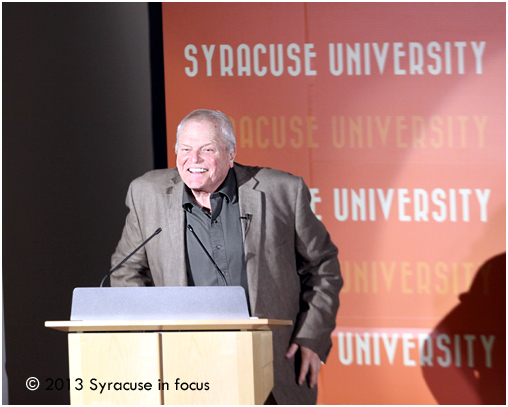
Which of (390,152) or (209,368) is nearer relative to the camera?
(209,368)

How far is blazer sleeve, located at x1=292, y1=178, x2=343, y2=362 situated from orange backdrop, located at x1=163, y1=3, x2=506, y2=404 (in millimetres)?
586

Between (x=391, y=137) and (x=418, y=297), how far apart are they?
0.86 meters

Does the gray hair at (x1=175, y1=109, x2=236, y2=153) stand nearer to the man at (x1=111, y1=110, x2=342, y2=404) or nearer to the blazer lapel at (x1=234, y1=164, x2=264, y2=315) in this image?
the man at (x1=111, y1=110, x2=342, y2=404)

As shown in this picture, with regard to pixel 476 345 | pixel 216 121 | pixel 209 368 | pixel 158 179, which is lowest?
pixel 476 345

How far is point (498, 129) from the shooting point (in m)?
3.07

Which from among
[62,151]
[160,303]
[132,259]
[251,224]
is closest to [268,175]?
[251,224]

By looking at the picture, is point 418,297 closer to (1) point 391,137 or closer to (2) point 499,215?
(2) point 499,215

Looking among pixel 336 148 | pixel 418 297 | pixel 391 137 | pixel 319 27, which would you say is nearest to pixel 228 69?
pixel 319 27

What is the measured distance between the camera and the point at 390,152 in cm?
314

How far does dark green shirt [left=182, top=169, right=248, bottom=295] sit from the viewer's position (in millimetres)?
2521

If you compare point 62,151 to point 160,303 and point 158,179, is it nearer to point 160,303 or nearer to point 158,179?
point 158,179

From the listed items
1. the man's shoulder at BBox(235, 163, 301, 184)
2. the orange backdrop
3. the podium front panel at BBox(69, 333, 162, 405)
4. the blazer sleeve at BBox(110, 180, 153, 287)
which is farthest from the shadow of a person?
the podium front panel at BBox(69, 333, 162, 405)

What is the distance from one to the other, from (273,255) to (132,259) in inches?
25.1

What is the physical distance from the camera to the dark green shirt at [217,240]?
8.27 feet
